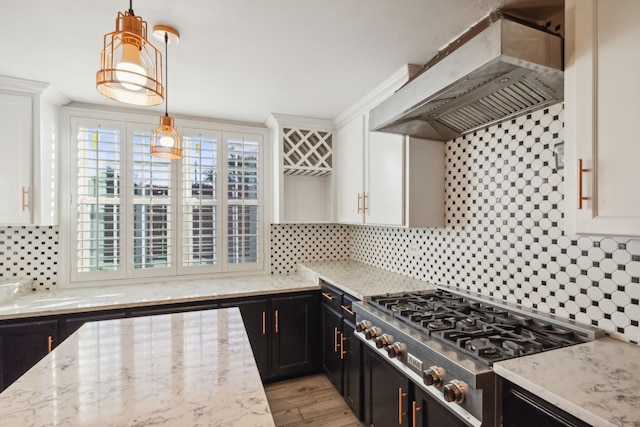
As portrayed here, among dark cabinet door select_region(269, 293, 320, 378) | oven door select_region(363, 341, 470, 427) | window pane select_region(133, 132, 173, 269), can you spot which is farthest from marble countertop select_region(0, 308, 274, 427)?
window pane select_region(133, 132, 173, 269)

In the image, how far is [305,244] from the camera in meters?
3.45

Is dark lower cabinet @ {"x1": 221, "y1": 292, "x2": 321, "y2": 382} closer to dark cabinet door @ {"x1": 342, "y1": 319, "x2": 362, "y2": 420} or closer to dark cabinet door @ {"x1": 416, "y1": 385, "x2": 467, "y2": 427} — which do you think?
dark cabinet door @ {"x1": 342, "y1": 319, "x2": 362, "y2": 420}

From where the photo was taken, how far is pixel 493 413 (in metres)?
1.13

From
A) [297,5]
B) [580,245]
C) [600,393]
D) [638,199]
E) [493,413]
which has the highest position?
[297,5]

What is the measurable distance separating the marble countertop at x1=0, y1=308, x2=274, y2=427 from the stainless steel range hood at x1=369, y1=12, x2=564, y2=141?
1.39m

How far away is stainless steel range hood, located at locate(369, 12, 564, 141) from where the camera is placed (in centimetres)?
116

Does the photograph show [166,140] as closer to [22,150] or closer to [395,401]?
[22,150]

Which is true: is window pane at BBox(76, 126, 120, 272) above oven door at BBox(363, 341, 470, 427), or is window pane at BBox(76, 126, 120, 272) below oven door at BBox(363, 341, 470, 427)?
above

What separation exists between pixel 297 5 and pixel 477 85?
0.90 meters

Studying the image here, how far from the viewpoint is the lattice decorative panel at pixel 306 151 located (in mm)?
3080

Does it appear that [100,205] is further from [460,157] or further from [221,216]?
[460,157]

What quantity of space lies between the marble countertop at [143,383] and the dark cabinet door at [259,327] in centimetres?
116

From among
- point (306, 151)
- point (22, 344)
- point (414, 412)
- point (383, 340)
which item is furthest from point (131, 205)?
point (414, 412)

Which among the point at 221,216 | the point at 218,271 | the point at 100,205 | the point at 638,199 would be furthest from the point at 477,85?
the point at 100,205
